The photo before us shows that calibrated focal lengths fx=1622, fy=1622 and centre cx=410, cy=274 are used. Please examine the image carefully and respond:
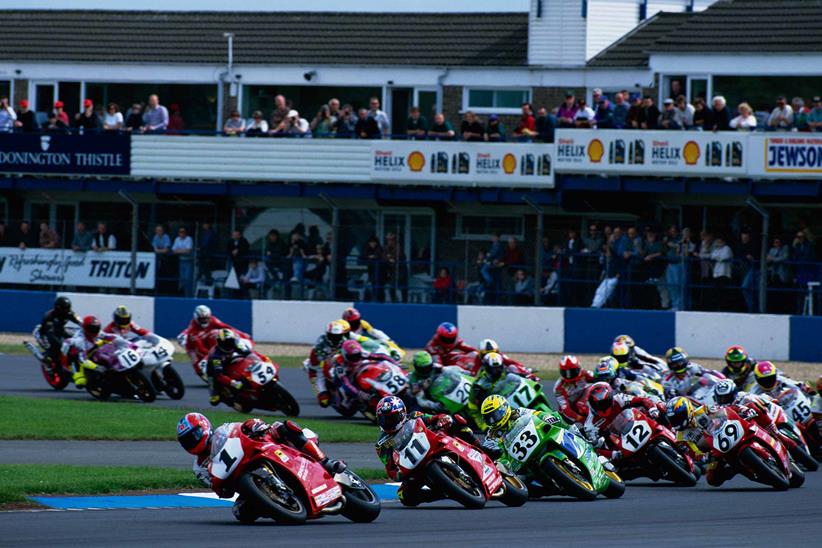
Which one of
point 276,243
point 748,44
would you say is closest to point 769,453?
point 276,243

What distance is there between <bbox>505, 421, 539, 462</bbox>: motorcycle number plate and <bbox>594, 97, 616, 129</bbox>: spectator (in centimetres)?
1730

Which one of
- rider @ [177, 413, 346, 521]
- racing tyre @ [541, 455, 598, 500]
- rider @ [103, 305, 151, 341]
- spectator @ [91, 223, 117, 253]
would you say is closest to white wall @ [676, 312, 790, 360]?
rider @ [103, 305, 151, 341]

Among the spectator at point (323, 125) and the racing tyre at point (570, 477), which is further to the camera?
the spectator at point (323, 125)

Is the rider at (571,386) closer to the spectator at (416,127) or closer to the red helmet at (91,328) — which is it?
the red helmet at (91,328)

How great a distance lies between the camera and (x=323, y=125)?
33.2m

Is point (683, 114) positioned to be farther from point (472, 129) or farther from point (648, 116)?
point (472, 129)

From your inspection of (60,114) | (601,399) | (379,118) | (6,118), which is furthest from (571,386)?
(6,118)

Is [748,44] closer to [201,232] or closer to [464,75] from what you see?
[464,75]

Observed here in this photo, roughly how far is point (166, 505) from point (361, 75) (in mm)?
23612

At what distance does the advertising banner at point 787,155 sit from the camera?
28.6 metres

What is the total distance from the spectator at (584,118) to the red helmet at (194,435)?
19177 mm

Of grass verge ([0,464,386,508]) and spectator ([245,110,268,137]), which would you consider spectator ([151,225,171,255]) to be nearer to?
spectator ([245,110,268,137])

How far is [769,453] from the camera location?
14.6m

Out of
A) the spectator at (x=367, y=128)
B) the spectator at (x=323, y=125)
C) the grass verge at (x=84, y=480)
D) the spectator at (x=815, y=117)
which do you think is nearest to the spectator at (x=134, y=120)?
the spectator at (x=323, y=125)
